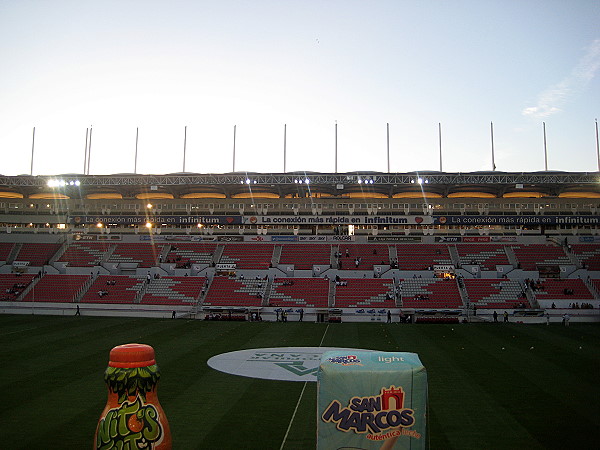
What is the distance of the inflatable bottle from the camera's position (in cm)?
531

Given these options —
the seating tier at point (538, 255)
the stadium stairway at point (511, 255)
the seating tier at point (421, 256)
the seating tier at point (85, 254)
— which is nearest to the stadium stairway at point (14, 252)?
the seating tier at point (85, 254)

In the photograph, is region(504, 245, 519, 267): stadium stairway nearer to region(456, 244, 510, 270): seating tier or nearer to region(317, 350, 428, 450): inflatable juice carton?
region(456, 244, 510, 270): seating tier

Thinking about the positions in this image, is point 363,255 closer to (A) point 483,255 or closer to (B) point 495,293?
(A) point 483,255

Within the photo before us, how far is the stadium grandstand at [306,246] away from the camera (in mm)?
44938

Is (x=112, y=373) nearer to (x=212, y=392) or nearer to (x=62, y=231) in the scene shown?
(x=212, y=392)

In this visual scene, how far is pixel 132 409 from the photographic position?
540 centimetres

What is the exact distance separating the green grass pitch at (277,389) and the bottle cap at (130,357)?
26.4 ft

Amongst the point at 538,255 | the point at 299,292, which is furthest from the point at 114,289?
the point at 538,255

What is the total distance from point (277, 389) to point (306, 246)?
39.7 metres

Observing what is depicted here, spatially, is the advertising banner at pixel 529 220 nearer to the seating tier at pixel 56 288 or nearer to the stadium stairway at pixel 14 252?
the seating tier at pixel 56 288

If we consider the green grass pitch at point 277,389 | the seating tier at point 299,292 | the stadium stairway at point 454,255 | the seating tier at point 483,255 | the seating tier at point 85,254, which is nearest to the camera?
the green grass pitch at point 277,389

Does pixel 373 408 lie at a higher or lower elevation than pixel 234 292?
higher

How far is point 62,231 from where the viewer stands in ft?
203

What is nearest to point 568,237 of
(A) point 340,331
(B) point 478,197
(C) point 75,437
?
(B) point 478,197
